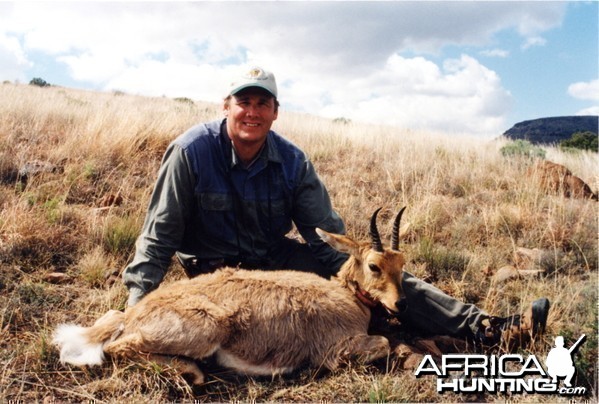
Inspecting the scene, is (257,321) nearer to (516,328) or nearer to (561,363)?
(516,328)

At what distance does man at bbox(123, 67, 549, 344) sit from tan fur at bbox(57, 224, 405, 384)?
1.91ft

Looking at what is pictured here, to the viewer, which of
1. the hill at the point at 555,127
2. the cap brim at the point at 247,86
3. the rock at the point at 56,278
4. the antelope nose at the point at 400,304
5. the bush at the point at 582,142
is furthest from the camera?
the hill at the point at 555,127

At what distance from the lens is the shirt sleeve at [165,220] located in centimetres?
442

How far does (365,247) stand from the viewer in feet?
14.4

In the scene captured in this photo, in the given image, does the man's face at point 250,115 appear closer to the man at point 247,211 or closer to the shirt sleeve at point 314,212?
the man at point 247,211

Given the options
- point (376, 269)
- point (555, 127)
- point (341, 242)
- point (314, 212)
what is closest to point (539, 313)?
point (376, 269)

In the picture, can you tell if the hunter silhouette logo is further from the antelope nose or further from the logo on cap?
the logo on cap

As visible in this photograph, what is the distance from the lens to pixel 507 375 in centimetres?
375

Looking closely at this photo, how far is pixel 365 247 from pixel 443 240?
2763 mm

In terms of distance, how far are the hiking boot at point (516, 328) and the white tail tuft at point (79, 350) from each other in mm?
3000

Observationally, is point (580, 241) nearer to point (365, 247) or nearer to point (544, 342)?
point (544, 342)

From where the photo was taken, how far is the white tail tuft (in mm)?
3629

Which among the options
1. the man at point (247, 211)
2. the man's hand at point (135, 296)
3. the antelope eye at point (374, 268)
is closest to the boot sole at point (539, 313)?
the man at point (247, 211)

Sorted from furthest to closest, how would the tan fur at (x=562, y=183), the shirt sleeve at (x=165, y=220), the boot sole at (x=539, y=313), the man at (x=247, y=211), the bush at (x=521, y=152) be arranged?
the bush at (x=521, y=152), the tan fur at (x=562, y=183), the man at (x=247, y=211), the shirt sleeve at (x=165, y=220), the boot sole at (x=539, y=313)
